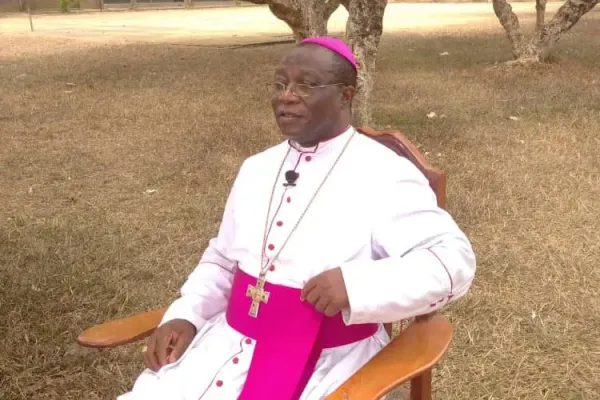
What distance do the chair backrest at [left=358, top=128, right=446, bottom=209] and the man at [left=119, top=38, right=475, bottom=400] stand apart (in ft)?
0.37

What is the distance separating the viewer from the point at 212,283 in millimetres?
2051

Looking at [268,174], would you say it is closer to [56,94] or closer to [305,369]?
[305,369]

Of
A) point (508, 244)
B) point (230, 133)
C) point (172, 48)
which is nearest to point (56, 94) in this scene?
point (230, 133)

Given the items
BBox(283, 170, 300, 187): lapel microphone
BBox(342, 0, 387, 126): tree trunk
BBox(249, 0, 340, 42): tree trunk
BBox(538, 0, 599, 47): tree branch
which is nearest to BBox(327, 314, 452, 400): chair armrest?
BBox(283, 170, 300, 187): lapel microphone

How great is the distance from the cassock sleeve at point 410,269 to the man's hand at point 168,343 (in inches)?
20.4

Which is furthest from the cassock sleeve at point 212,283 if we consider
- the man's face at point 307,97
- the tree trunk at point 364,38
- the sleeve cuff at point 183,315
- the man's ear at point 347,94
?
the tree trunk at point 364,38

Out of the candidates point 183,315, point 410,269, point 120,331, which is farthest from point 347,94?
point 120,331

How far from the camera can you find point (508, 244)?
427cm

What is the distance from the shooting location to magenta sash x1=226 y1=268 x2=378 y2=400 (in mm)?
1767

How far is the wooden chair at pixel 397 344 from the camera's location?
158 cm

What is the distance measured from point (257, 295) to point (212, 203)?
3.18 metres

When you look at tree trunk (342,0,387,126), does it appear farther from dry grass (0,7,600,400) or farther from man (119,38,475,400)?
man (119,38,475,400)

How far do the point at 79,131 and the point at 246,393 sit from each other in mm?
5834

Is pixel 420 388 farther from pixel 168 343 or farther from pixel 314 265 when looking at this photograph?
pixel 168 343
